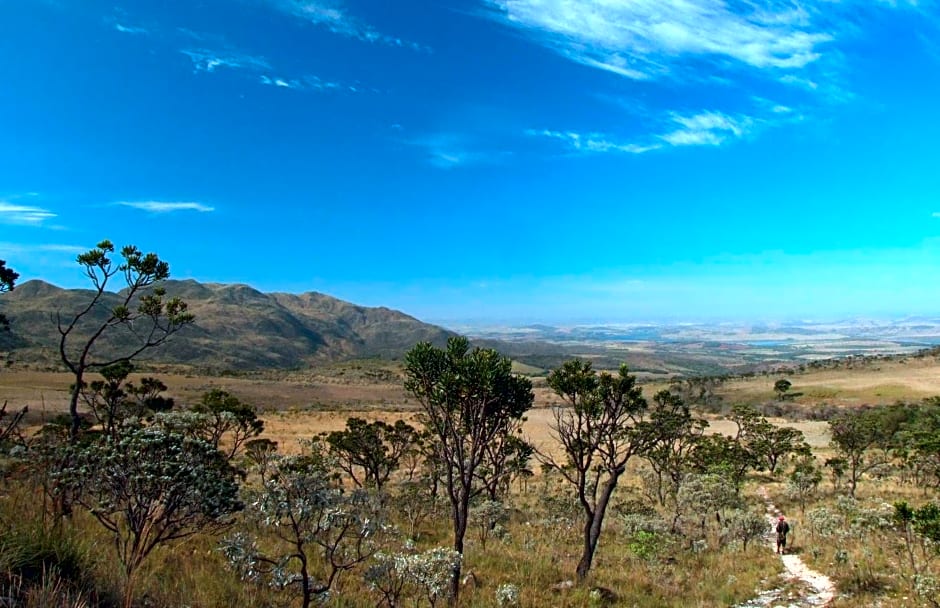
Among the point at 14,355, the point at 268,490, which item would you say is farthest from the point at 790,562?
the point at 14,355

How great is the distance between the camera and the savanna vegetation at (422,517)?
648 centimetres

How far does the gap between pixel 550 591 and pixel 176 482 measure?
33.0ft

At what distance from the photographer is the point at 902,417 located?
43.6 m

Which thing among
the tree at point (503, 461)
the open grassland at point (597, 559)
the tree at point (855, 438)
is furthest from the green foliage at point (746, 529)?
the tree at point (855, 438)

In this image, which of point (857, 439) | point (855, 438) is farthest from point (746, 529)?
point (857, 439)

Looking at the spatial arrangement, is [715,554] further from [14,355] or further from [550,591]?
[14,355]

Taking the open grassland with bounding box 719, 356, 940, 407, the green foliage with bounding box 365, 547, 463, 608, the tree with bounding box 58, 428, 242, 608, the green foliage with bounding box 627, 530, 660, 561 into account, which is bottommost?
the open grassland with bounding box 719, 356, 940, 407

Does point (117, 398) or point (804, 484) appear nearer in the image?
point (117, 398)

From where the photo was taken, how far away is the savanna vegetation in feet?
21.2

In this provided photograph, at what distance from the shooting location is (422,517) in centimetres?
2267

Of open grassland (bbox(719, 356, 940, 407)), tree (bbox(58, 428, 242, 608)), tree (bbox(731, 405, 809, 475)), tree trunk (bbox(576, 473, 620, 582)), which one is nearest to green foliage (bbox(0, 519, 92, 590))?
tree (bbox(58, 428, 242, 608))

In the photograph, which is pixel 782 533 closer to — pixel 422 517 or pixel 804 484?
pixel 804 484

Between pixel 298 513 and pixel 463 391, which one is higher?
pixel 463 391

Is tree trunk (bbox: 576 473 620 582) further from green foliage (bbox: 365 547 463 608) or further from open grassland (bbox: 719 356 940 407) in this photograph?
open grassland (bbox: 719 356 940 407)
